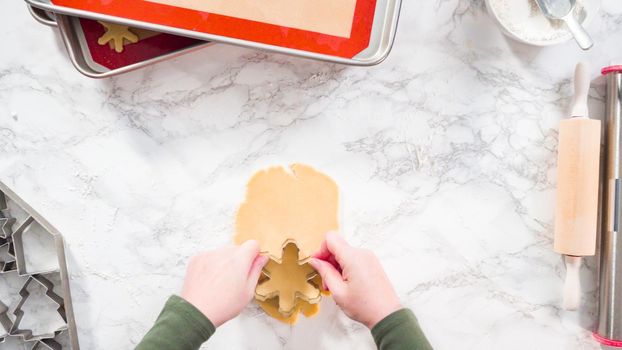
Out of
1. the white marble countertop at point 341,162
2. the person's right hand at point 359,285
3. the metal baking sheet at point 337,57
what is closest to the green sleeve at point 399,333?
the person's right hand at point 359,285

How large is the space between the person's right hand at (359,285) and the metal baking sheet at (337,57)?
0.87ft

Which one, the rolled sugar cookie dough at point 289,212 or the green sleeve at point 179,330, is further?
the rolled sugar cookie dough at point 289,212

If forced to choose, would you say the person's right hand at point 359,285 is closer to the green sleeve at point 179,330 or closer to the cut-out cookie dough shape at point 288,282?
the cut-out cookie dough shape at point 288,282

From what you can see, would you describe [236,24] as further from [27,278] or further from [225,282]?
[27,278]

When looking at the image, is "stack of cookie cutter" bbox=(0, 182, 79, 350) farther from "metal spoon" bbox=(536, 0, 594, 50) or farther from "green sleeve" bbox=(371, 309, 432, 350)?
"metal spoon" bbox=(536, 0, 594, 50)

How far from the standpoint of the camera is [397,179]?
2.71 ft

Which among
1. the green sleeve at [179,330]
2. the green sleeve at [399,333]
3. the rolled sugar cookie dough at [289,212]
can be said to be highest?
the rolled sugar cookie dough at [289,212]

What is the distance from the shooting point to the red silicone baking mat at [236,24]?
0.72 meters

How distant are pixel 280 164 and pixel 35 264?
1.34 ft

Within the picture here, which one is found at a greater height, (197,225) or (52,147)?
(52,147)

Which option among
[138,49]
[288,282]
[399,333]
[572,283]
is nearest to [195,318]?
[288,282]

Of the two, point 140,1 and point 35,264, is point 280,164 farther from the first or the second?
point 35,264

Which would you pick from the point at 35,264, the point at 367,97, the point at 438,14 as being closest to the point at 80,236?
the point at 35,264

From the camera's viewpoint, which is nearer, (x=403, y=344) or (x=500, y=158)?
(x=403, y=344)
